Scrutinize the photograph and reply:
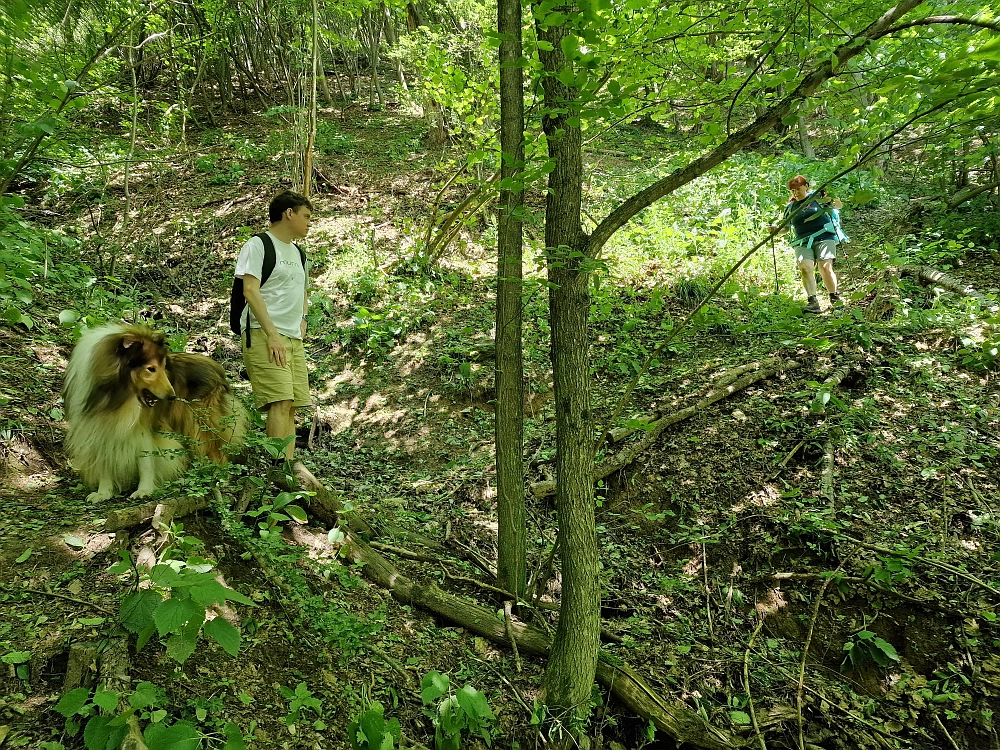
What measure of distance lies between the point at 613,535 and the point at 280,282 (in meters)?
2.92

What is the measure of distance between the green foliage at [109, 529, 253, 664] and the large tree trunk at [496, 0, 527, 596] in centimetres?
164

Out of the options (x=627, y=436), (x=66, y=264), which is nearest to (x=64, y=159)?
(x=66, y=264)

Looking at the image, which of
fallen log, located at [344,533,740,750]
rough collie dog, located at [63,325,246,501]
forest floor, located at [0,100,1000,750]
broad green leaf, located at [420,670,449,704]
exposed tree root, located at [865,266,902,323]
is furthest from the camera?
exposed tree root, located at [865,266,902,323]

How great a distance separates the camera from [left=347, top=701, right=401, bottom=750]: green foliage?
2.01m

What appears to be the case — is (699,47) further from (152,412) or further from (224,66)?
(224,66)

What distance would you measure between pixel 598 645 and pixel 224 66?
43.3 ft

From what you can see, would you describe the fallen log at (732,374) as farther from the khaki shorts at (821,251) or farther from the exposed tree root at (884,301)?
the khaki shorts at (821,251)

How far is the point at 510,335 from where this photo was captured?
3.11 meters

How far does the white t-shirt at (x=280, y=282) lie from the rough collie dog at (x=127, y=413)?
633 mm

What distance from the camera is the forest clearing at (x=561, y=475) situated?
7.09 feet

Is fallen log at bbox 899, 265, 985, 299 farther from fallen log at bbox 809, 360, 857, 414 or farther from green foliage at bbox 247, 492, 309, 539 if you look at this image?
green foliage at bbox 247, 492, 309, 539

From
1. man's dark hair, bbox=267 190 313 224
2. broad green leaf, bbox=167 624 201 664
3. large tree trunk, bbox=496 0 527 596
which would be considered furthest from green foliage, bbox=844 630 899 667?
man's dark hair, bbox=267 190 313 224

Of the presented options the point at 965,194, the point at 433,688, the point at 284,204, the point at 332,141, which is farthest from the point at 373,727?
the point at 332,141

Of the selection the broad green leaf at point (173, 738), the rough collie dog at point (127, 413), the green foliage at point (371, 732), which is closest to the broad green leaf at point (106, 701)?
the broad green leaf at point (173, 738)
